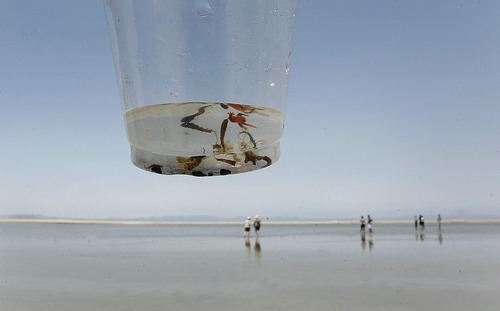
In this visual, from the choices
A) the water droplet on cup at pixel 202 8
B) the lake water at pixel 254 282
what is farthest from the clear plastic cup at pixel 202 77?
the lake water at pixel 254 282

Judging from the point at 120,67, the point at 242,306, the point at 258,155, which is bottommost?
the point at 242,306

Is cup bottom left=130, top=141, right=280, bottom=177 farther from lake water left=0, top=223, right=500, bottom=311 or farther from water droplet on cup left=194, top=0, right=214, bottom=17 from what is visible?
lake water left=0, top=223, right=500, bottom=311

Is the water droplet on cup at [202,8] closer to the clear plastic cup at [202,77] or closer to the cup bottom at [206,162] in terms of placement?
the clear plastic cup at [202,77]

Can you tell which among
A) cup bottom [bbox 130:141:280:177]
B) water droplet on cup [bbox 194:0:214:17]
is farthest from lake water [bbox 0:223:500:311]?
water droplet on cup [bbox 194:0:214:17]

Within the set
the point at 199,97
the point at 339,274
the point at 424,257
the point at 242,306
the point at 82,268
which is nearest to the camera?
the point at 199,97

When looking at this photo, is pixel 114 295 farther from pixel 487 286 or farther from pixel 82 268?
pixel 487 286

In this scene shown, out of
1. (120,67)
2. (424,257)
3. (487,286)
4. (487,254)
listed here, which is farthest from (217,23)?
(487,254)

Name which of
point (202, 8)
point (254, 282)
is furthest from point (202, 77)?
point (254, 282)

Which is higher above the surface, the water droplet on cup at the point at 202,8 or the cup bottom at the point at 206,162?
the water droplet on cup at the point at 202,8
